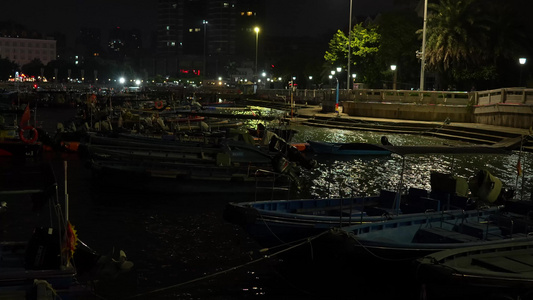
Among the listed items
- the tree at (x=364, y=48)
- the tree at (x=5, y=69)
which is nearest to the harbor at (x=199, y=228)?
the tree at (x=364, y=48)

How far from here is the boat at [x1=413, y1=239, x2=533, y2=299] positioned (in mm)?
10344

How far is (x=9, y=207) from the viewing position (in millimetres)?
19781

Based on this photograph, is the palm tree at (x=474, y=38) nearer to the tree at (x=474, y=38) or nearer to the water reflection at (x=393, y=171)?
the tree at (x=474, y=38)

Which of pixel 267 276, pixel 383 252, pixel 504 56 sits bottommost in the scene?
pixel 267 276

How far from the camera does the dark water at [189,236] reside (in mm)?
12844

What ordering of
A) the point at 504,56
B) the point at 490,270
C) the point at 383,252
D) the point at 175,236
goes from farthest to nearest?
the point at 504,56
the point at 175,236
the point at 383,252
the point at 490,270

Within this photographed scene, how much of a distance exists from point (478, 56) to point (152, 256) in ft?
149

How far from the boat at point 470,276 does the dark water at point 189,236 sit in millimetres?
2266

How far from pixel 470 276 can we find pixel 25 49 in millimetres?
204655

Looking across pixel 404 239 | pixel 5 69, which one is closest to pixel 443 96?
pixel 404 239

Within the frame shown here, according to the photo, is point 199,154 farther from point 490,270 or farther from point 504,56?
point 504,56

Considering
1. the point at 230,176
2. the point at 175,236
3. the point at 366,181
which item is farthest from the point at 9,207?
the point at 366,181

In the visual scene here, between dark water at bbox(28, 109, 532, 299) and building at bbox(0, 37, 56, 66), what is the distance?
178032 mm

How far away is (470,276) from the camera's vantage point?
10312 mm
